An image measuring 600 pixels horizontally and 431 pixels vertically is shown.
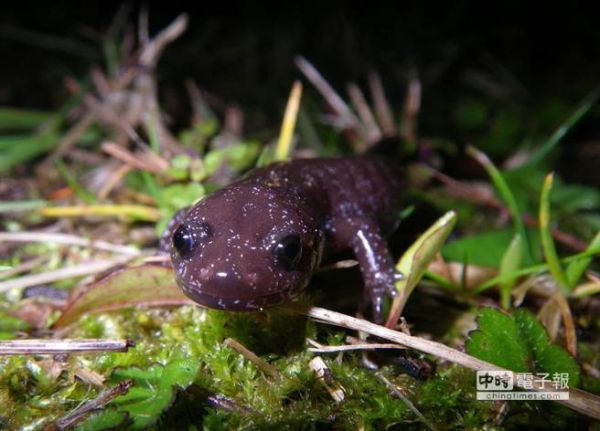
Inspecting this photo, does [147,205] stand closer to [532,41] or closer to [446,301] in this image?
[446,301]

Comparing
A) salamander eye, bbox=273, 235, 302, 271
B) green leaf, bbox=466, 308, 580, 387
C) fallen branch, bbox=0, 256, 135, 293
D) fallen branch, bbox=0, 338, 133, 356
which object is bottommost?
fallen branch, bbox=0, 256, 135, 293

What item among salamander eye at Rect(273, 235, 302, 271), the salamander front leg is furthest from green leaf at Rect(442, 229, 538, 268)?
salamander eye at Rect(273, 235, 302, 271)

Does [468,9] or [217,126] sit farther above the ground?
[468,9]

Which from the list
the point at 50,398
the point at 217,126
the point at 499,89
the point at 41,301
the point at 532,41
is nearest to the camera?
the point at 50,398

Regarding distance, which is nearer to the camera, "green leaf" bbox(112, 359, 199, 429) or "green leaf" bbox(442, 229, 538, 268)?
"green leaf" bbox(112, 359, 199, 429)

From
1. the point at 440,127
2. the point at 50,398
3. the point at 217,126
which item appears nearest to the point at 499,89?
the point at 440,127

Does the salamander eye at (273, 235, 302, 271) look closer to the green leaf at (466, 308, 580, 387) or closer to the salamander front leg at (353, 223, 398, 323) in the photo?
the salamander front leg at (353, 223, 398, 323)

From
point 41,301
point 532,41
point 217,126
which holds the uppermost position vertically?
point 532,41
